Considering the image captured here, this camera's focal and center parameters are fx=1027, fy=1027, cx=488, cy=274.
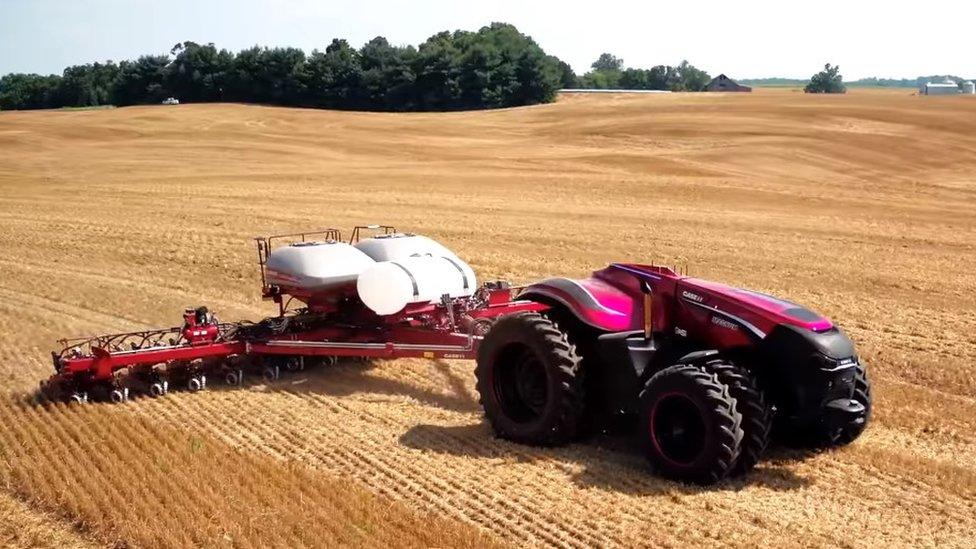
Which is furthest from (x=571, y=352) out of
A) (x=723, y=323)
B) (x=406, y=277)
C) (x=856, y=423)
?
(x=406, y=277)

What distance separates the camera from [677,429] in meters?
6.58

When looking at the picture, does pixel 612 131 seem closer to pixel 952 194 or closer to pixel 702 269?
pixel 952 194

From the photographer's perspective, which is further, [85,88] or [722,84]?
[722,84]

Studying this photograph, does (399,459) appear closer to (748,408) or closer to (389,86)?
(748,408)

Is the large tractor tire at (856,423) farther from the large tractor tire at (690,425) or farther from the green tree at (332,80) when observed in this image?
the green tree at (332,80)

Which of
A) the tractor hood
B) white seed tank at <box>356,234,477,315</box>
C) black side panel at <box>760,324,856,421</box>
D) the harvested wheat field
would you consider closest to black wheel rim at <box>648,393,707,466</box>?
the harvested wheat field

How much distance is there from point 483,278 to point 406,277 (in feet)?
17.2

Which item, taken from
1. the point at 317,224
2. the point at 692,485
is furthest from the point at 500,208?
the point at 692,485

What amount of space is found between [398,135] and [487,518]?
36.8 m

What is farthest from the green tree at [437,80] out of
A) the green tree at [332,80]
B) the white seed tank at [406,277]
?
the white seed tank at [406,277]

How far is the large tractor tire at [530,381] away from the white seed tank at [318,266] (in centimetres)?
242

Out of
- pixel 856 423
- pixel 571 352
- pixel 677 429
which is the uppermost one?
pixel 571 352

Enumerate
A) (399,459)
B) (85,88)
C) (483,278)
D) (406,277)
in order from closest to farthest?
1. (399,459)
2. (406,277)
3. (483,278)
4. (85,88)

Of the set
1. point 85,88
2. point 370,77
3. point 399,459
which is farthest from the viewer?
point 85,88
